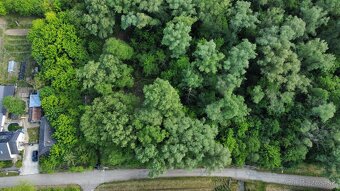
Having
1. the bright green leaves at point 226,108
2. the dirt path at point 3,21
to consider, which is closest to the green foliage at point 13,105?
the dirt path at point 3,21

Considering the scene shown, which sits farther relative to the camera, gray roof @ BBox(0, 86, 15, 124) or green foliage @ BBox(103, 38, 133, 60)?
gray roof @ BBox(0, 86, 15, 124)

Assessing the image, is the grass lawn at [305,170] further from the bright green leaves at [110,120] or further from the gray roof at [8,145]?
the gray roof at [8,145]

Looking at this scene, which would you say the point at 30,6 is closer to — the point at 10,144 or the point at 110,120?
the point at 10,144

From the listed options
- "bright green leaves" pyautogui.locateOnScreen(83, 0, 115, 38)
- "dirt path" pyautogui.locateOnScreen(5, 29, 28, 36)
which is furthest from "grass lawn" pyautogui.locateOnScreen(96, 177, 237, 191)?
"dirt path" pyautogui.locateOnScreen(5, 29, 28, 36)

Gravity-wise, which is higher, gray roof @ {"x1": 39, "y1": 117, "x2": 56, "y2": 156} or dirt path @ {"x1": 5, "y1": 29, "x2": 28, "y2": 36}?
dirt path @ {"x1": 5, "y1": 29, "x2": 28, "y2": 36}

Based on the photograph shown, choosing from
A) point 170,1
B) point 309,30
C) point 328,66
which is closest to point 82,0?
point 170,1

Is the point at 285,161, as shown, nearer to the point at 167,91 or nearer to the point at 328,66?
the point at 328,66

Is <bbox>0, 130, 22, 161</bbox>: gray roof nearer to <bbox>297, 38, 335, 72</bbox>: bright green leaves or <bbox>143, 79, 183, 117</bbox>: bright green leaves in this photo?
<bbox>143, 79, 183, 117</bbox>: bright green leaves
